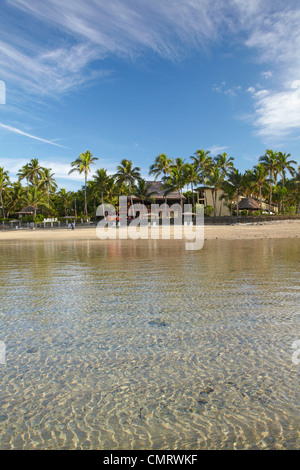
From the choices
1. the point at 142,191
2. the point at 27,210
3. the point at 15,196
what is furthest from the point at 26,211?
the point at 142,191

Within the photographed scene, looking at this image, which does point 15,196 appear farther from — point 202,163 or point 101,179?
point 202,163

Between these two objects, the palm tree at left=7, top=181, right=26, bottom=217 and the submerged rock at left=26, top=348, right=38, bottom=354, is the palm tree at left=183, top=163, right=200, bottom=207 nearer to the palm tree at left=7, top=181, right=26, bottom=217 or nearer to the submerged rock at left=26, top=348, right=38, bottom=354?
the palm tree at left=7, top=181, right=26, bottom=217

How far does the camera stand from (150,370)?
3.28 m

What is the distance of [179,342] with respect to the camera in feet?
13.1

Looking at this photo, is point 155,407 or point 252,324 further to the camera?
point 252,324

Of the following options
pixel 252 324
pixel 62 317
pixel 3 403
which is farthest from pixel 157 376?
pixel 62 317

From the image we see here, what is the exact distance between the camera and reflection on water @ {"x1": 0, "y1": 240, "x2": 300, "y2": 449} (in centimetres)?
237

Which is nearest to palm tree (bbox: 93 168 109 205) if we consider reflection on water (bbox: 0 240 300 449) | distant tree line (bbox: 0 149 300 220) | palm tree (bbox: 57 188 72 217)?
distant tree line (bbox: 0 149 300 220)

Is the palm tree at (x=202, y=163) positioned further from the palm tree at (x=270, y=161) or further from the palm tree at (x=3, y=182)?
the palm tree at (x=3, y=182)

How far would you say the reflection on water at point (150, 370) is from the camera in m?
2.37

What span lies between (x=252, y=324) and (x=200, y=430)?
8.18 ft

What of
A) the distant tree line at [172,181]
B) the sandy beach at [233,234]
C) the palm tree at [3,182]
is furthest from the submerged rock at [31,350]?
the palm tree at [3,182]

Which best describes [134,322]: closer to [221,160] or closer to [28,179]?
[221,160]

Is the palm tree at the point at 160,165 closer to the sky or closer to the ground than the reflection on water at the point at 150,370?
closer to the sky
